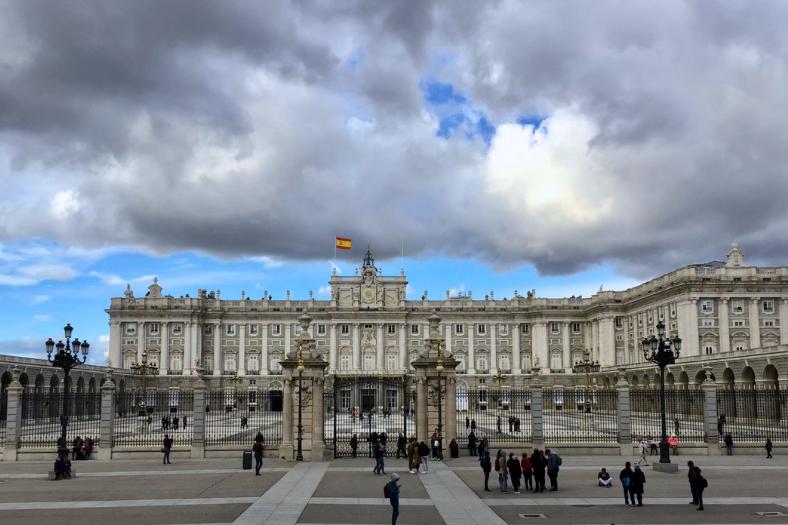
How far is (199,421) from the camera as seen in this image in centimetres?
3709

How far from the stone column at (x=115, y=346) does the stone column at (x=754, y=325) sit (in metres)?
83.2

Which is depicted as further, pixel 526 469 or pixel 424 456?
pixel 424 456

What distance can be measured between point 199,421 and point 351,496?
47.6ft

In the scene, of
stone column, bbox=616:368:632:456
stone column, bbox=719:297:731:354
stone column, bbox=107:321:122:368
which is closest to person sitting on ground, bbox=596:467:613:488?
stone column, bbox=616:368:632:456

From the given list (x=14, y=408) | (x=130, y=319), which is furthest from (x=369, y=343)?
(x=14, y=408)

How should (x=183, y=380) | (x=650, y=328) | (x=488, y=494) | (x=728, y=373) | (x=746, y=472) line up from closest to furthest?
(x=488, y=494)
(x=746, y=472)
(x=728, y=373)
(x=650, y=328)
(x=183, y=380)

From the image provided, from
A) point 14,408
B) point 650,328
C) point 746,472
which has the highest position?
point 650,328

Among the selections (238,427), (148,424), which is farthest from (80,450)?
(238,427)

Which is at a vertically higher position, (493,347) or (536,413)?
(493,347)

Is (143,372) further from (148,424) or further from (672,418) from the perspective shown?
(672,418)

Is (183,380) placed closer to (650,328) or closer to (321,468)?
(650,328)

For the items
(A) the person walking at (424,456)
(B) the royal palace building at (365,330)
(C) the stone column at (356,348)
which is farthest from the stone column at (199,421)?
(C) the stone column at (356,348)

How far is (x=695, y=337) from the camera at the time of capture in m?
90.2

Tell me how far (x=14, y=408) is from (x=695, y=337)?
2881 inches
